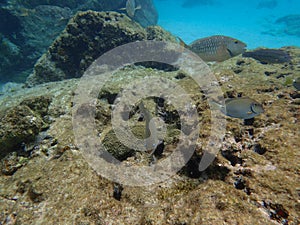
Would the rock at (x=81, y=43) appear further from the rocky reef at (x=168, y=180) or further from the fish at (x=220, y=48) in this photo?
the fish at (x=220, y=48)

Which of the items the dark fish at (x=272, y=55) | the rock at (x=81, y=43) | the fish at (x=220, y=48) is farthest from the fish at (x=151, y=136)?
the rock at (x=81, y=43)

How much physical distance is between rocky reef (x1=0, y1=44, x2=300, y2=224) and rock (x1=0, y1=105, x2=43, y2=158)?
0.01m

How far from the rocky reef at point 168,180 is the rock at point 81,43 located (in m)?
3.52

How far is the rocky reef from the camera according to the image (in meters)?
1.73

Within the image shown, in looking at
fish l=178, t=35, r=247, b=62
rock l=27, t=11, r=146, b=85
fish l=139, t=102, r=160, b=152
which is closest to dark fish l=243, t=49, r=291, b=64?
fish l=178, t=35, r=247, b=62

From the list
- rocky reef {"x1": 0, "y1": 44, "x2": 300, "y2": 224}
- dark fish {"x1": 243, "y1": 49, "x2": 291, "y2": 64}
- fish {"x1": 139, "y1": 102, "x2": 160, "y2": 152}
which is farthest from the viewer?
dark fish {"x1": 243, "y1": 49, "x2": 291, "y2": 64}

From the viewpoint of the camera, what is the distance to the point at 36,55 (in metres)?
11.1

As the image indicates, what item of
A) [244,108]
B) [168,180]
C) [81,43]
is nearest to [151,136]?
[168,180]

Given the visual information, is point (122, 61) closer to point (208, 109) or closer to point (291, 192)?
point (208, 109)

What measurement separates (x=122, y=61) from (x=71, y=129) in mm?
3791

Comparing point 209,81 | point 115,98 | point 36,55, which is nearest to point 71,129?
A: point 115,98

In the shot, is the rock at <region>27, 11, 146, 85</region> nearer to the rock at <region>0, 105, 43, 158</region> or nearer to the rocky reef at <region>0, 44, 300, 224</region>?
the rocky reef at <region>0, 44, 300, 224</region>

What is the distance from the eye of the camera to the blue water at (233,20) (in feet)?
102

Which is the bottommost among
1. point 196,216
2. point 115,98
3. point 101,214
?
point 101,214
